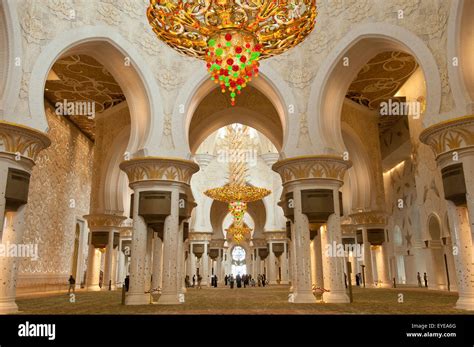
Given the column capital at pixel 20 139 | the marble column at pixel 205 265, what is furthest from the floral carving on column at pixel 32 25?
the marble column at pixel 205 265

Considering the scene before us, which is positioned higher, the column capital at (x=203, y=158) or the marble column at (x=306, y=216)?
the column capital at (x=203, y=158)

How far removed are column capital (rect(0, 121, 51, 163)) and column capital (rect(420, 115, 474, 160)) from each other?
6602 mm

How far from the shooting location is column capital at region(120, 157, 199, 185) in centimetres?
838

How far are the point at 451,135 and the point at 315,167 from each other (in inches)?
112

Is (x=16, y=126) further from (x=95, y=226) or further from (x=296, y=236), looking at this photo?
(x=95, y=226)

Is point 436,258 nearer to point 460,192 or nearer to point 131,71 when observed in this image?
point 460,192

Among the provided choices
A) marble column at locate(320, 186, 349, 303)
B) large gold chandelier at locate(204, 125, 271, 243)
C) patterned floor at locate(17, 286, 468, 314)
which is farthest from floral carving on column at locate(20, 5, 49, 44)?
large gold chandelier at locate(204, 125, 271, 243)

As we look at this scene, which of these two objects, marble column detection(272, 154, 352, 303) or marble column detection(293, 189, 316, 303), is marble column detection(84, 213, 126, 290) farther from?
marble column detection(293, 189, 316, 303)

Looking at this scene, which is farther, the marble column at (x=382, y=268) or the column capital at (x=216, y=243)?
the column capital at (x=216, y=243)

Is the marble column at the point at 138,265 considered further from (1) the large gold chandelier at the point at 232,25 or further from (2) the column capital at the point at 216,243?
(2) the column capital at the point at 216,243

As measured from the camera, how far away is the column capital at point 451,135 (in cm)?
604

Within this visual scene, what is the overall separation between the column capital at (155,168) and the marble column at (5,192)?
Result: 2165mm

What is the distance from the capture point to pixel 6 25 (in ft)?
21.8
